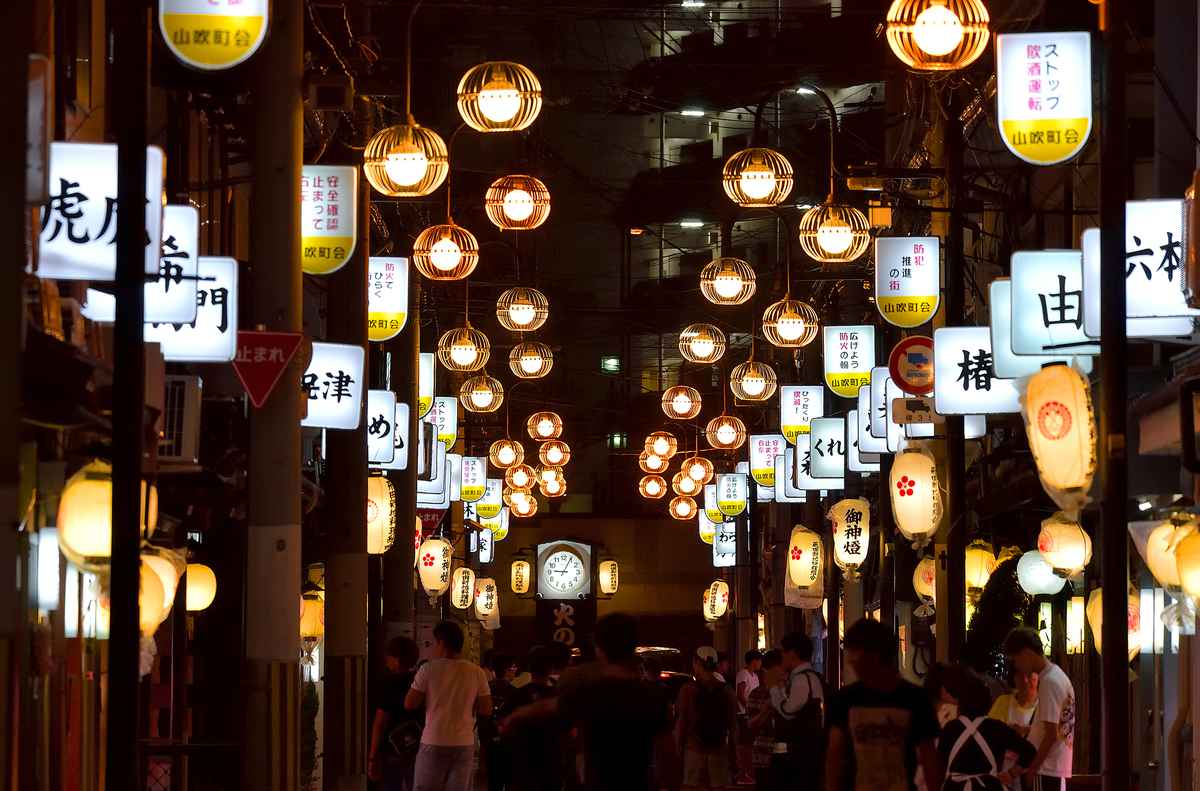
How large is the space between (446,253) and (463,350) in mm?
8152

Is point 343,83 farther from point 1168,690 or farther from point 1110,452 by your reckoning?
point 1168,690

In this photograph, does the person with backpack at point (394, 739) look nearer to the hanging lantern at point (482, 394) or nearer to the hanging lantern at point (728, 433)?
the hanging lantern at point (482, 394)

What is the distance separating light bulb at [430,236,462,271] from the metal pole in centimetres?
1486

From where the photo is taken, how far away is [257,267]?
1712 cm

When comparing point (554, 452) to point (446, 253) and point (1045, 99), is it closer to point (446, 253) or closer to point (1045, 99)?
point (446, 253)

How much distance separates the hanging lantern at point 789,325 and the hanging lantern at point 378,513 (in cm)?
809

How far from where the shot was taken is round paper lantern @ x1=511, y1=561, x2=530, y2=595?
227 ft

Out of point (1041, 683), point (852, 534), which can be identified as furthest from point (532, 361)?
point (1041, 683)

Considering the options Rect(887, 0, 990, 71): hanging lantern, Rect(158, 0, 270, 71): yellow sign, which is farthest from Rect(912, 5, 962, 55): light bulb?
Rect(158, 0, 270, 71): yellow sign

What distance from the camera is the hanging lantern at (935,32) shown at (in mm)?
19578

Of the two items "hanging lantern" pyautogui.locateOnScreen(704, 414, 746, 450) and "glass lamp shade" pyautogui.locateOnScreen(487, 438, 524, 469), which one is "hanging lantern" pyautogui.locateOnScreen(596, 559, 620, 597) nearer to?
"glass lamp shade" pyautogui.locateOnScreen(487, 438, 524, 469)

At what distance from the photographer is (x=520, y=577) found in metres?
69.4

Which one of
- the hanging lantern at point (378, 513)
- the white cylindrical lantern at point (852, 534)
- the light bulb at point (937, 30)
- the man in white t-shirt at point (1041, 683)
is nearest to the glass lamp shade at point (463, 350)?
the hanging lantern at point (378, 513)

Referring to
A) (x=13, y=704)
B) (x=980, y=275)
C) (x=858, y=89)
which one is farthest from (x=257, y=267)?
(x=858, y=89)
